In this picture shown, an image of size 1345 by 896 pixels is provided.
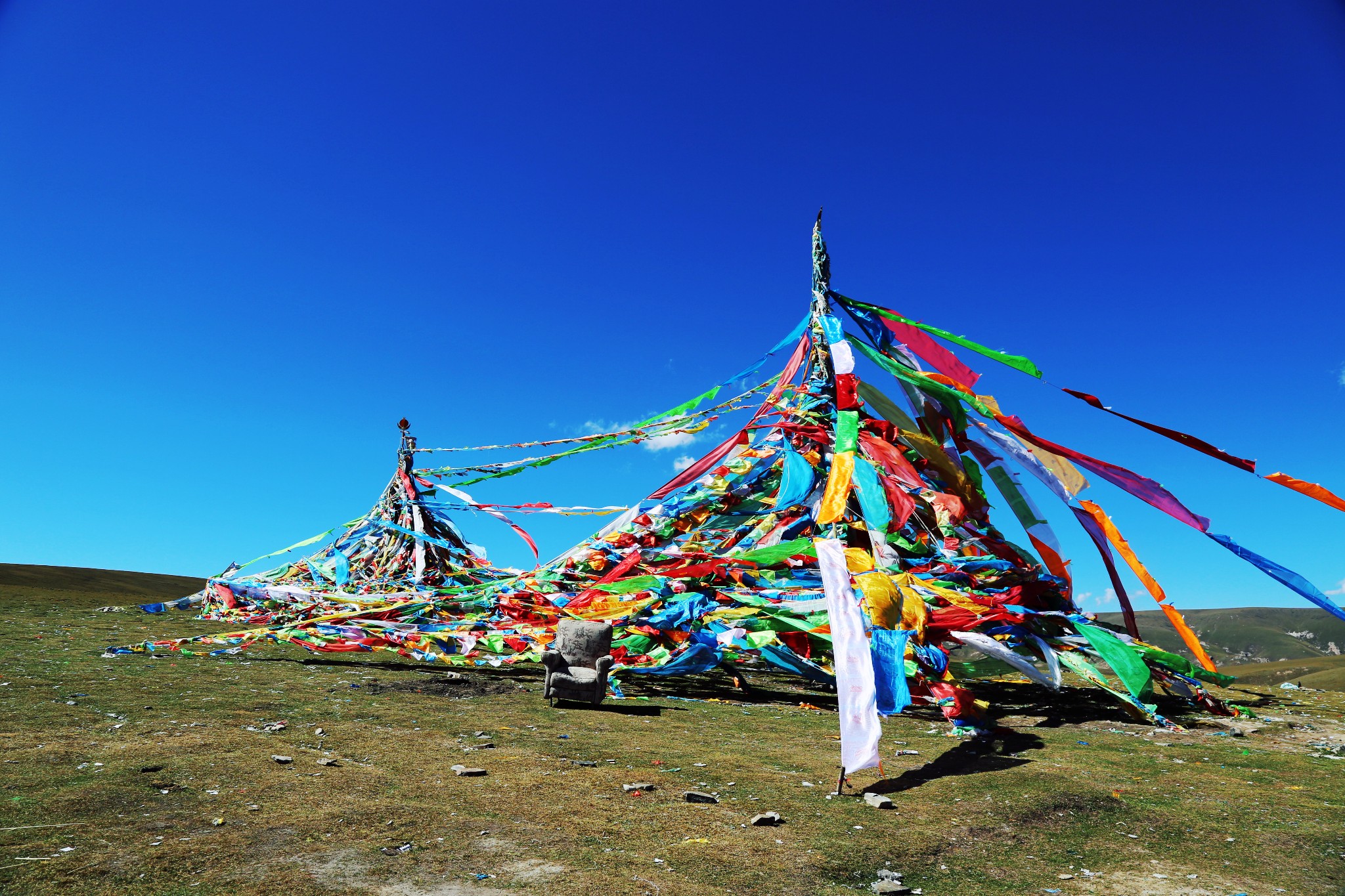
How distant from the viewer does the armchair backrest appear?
7535mm

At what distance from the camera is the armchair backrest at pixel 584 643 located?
7.54 m

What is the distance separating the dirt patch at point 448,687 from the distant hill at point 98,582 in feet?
58.7

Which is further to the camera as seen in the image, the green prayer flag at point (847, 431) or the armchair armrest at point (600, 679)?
the green prayer flag at point (847, 431)

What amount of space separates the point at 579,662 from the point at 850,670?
138 inches

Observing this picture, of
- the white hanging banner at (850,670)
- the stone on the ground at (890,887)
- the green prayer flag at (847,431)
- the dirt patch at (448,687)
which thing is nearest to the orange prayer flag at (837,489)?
the green prayer flag at (847,431)

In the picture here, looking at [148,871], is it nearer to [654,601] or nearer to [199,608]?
[654,601]

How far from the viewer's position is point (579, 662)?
24.8 feet

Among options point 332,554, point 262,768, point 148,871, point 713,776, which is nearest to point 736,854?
point 713,776

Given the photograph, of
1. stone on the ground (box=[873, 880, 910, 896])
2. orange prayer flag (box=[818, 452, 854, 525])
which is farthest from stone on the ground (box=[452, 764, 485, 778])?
orange prayer flag (box=[818, 452, 854, 525])

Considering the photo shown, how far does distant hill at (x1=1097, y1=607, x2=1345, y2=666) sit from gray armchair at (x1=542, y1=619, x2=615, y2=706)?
52.7 metres

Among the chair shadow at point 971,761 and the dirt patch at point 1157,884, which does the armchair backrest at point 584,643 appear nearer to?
the chair shadow at point 971,761

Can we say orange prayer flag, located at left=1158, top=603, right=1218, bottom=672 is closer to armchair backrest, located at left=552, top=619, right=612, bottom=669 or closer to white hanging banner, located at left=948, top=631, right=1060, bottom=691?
white hanging banner, located at left=948, top=631, right=1060, bottom=691

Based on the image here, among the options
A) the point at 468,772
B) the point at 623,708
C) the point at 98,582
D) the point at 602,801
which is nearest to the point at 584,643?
the point at 623,708

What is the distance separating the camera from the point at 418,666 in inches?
350
